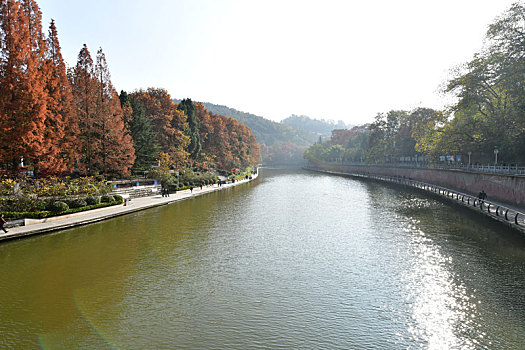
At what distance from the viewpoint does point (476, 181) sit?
148ft

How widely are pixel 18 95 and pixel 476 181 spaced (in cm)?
5590

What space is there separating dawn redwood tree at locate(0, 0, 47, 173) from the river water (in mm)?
9732

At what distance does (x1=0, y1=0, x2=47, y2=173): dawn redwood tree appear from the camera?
27.2 metres

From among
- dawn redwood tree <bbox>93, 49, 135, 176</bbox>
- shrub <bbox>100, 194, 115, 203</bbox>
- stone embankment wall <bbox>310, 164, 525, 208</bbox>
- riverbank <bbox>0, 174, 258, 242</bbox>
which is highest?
dawn redwood tree <bbox>93, 49, 135, 176</bbox>

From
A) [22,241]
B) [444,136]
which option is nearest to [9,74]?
[22,241]

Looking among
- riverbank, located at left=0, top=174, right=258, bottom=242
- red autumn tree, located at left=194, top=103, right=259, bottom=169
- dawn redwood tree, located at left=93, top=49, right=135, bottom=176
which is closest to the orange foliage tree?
dawn redwood tree, located at left=93, top=49, right=135, bottom=176

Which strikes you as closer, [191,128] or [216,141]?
[191,128]

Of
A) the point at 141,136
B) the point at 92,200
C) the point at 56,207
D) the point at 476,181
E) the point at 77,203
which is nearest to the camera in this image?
the point at 56,207

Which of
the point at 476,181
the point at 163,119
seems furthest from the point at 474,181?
the point at 163,119

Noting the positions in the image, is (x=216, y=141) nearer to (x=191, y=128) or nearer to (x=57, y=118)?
(x=191, y=128)

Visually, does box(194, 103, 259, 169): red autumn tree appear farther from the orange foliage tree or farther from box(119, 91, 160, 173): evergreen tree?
the orange foliage tree

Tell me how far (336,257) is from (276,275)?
4887 mm

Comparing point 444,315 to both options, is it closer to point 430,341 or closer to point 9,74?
point 430,341

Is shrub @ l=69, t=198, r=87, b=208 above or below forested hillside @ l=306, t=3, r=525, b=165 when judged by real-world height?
below
